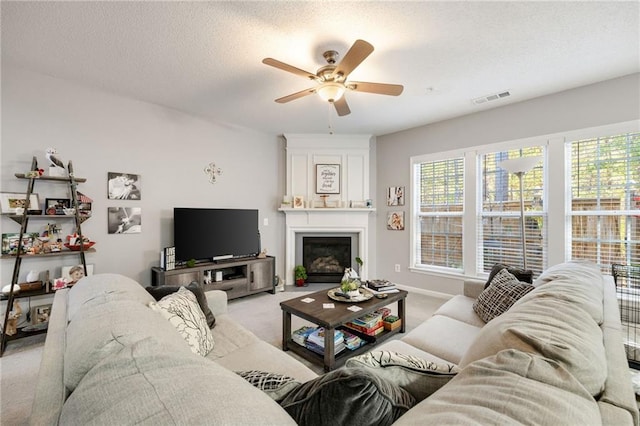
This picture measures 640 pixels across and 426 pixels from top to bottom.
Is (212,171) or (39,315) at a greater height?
(212,171)

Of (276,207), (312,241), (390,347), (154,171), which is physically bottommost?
(390,347)

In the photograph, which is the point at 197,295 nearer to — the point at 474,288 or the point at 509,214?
the point at 474,288

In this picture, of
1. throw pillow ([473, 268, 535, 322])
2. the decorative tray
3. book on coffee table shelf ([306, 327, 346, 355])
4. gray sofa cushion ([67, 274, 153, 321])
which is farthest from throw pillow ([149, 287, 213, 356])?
throw pillow ([473, 268, 535, 322])

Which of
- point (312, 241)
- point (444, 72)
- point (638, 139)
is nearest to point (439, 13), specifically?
→ point (444, 72)

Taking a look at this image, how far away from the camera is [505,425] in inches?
19.6

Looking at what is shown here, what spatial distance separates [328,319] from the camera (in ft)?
6.76

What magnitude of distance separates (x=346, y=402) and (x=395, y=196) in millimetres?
4233

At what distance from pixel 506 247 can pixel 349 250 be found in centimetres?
229

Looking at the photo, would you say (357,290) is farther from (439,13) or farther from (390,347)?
(439,13)

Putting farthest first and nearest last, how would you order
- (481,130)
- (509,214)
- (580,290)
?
(481,130) → (509,214) → (580,290)

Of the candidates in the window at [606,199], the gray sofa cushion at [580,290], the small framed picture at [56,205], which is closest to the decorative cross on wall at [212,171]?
the small framed picture at [56,205]

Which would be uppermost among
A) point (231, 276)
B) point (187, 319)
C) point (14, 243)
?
point (14, 243)

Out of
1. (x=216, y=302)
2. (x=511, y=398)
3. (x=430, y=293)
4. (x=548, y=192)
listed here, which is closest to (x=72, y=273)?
(x=216, y=302)

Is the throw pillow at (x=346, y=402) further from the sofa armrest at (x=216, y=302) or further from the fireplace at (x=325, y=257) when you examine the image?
the fireplace at (x=325, y=257)
